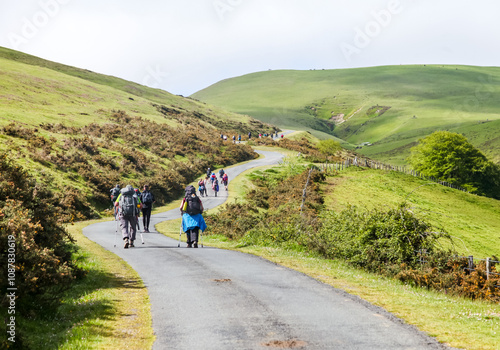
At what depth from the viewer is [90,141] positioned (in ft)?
172

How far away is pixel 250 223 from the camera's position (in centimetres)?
2964

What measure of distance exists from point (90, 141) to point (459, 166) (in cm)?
6404

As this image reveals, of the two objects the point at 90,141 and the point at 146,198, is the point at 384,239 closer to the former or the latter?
the point at 146,198

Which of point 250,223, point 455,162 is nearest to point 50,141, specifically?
point 250,223

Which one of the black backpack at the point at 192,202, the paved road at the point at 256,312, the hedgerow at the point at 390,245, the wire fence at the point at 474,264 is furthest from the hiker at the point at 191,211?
the wire fence at the point at 474,264

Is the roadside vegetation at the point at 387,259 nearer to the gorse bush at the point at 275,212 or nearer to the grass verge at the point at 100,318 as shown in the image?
the gorse bush at the point at 275,212

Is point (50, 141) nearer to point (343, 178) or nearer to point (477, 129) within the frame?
point (343, 178)

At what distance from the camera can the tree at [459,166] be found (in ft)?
274

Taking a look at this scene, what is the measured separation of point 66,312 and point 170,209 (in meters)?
34.9

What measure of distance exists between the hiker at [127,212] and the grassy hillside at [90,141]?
4458 mm

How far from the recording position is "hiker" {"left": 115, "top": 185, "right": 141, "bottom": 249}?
19.2 meters

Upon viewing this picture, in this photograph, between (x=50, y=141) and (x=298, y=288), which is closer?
(x=298, y=288)

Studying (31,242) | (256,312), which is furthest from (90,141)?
(256,312)

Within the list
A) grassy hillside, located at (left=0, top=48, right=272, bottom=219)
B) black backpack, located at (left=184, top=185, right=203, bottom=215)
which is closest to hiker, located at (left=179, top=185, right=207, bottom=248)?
black backpack, located at (left=184, top=185, right=203, bottom=215)
